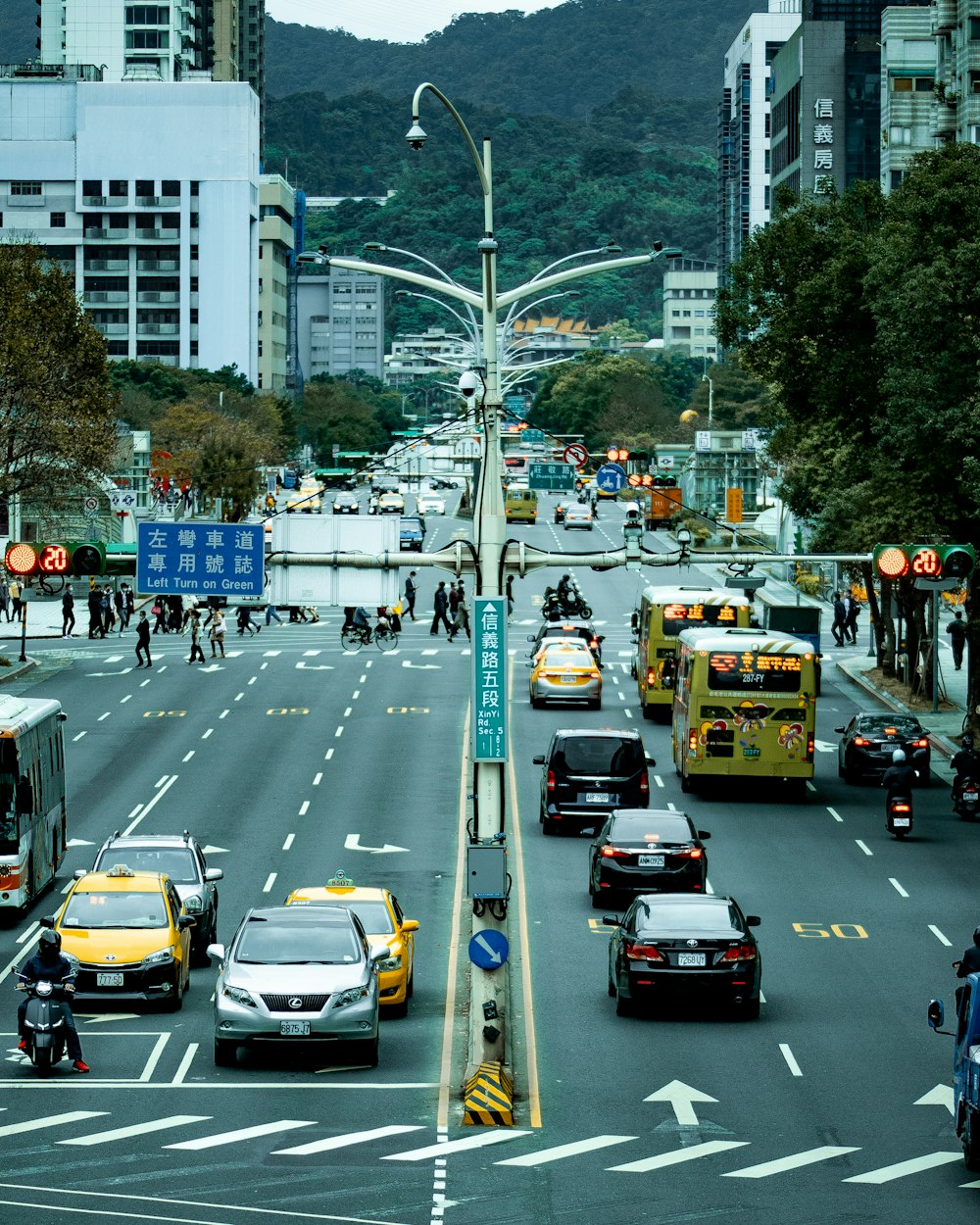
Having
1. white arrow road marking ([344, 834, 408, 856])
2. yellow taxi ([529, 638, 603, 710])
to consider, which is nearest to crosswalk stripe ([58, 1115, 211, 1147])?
white arrow road marking ([344, 834, 408, 856])

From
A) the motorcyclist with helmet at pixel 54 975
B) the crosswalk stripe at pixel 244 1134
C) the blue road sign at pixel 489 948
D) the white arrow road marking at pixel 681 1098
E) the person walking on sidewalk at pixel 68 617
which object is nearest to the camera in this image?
the crosswalk stripe at pixel 244 1134

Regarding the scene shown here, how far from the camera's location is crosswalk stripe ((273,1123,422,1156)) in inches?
753

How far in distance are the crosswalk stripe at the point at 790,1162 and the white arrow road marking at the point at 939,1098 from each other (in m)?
2.19

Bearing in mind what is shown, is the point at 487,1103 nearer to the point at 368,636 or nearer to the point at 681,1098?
the point at 681,1098

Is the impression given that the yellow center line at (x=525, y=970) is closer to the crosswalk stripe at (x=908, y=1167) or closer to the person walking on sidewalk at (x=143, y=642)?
the crosswalk stripe at (x=908, y=1167)

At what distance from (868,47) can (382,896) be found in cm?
Answer: 16135

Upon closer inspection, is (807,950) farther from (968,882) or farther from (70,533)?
(70,533)

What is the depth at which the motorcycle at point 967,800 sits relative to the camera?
139 ft

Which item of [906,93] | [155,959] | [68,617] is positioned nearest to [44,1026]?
[155,959]

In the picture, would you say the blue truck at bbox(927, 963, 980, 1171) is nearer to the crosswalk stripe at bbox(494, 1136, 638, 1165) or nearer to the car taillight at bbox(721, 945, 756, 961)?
the crosswalk stripe at bbox(494, 1136, 638, 1165)

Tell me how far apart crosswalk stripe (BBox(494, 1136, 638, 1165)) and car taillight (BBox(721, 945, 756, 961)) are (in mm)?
5526

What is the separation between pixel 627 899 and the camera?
33062 mm

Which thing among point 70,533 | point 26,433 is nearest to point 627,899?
point 26,433

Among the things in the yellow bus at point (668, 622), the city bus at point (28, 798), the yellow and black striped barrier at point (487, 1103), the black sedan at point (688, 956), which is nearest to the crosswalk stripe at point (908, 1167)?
the yellow and black striped barrier at point (487, 1103)
